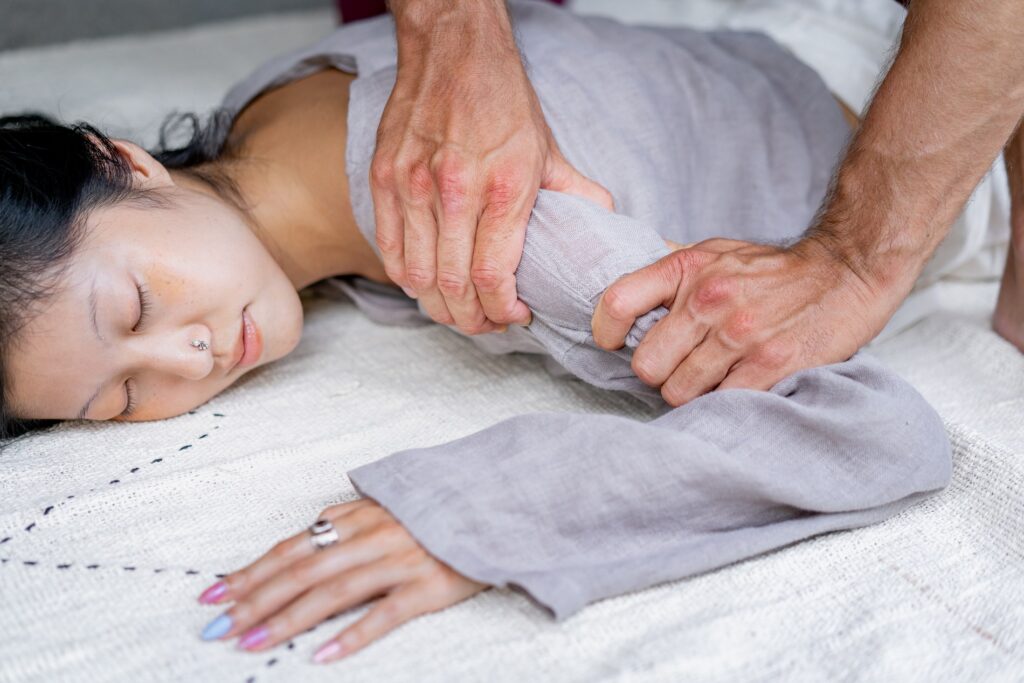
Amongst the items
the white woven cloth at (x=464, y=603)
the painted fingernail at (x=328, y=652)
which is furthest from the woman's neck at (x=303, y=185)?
the painted fingernail at (x=328, y=652)

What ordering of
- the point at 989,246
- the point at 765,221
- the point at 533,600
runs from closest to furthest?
1. the point at 533,600
2. the point at 765,221
3. the point at 989,246

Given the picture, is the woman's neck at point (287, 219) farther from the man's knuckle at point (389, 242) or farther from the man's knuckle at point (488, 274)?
the man's knuckle at point (488, 274)

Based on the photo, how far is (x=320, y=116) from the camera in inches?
56.6

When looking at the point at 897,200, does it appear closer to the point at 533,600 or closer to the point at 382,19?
the point at 533,600

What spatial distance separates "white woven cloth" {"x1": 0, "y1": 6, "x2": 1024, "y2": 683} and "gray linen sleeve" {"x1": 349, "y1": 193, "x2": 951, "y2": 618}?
3 centimetres

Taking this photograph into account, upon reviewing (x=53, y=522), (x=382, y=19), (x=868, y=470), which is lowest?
(x=53, y=522)

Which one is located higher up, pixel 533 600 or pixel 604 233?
pixel 604 233

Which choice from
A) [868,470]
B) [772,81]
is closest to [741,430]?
[868,470]

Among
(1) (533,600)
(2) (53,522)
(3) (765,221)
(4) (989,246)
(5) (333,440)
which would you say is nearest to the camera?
(1) (533,600)

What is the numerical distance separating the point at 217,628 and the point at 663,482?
1.31ft

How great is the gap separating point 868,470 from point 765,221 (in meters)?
0.53

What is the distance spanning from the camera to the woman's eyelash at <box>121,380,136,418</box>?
122 cm

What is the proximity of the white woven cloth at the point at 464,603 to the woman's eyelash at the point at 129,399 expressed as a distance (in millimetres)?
19

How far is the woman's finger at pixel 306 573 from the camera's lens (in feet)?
2.82
